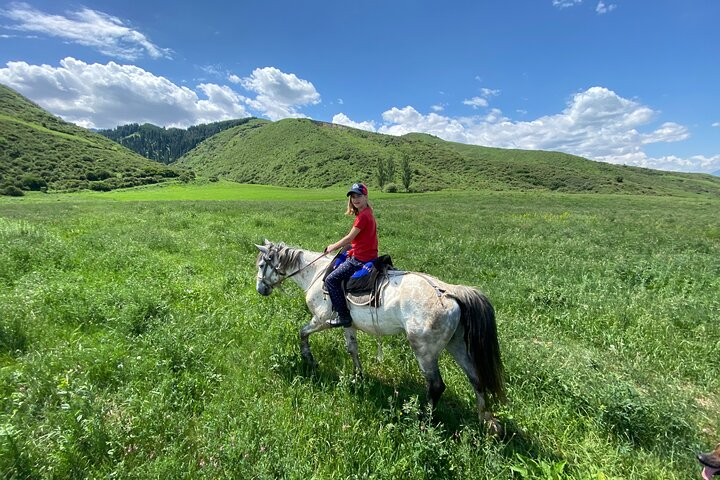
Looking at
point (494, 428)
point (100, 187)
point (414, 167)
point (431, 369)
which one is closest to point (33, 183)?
point (100, 187)

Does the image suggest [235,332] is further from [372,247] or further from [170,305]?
[372,247]

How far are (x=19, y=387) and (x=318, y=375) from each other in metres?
4.36

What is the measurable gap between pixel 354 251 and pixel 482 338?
2514 millimetres

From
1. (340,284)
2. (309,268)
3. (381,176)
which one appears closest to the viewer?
(340,284)

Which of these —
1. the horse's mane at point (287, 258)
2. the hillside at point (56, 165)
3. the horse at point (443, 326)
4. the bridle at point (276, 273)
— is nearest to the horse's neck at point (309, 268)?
the bridle at point (276, 273)

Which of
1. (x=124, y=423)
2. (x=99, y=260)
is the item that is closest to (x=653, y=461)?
(x=124, y=423)

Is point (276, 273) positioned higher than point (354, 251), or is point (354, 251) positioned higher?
point (354, 251)

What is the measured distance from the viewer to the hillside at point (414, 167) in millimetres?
118562

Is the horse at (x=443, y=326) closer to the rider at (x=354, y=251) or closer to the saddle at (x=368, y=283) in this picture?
the saddle at (x=368, y=283)

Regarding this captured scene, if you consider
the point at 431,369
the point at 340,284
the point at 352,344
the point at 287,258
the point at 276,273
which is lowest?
the point at 352,344

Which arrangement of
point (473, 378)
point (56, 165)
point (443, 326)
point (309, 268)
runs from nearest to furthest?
point (443, 326)
point (473, 378)
point (309, 268)
point (56, 165)

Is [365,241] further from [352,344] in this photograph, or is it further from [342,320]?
[352,344]

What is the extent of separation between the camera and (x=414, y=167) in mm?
132000

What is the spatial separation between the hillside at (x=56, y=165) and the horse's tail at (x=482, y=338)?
87.9m
